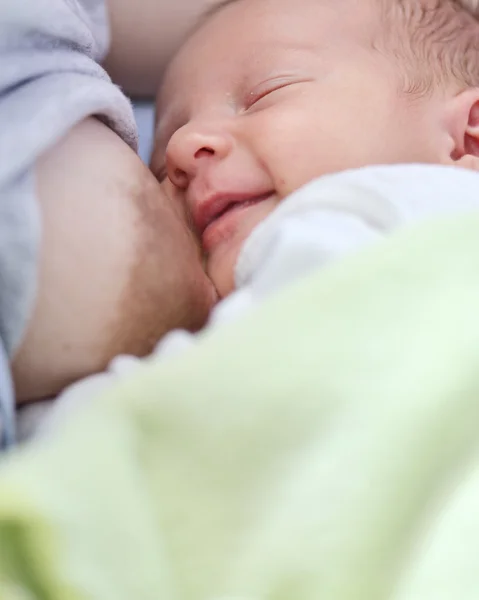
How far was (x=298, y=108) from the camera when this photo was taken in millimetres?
752

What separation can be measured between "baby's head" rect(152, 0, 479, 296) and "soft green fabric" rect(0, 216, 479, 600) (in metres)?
0.30

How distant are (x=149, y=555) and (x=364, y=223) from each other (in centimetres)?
28

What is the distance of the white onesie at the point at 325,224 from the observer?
47cm

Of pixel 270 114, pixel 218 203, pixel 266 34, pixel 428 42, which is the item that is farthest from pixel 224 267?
pixel 428 42

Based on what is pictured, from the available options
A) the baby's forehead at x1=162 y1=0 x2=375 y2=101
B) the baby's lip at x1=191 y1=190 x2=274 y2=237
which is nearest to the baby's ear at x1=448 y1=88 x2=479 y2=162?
the baby's forehead at x1=162 y1=0 x2=375 y2=101

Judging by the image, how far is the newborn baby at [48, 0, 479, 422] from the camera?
716 millimetres

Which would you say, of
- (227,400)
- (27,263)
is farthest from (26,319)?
(227,400)

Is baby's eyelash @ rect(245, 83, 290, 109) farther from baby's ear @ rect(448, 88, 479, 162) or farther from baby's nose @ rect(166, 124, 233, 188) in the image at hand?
baby's ear @ rect(448, 88, 479, 162)

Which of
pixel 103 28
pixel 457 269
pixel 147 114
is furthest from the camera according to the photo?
pixel 147 114

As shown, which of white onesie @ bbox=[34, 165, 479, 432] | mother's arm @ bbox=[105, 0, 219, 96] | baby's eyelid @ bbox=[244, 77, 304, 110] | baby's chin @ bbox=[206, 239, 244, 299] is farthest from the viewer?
mother's arm @ bbox=[105, 0, 219, 96]

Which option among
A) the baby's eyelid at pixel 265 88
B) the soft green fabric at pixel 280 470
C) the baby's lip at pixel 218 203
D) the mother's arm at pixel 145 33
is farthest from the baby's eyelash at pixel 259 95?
the soft green fabric at pixel 280 470

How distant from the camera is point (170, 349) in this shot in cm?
47

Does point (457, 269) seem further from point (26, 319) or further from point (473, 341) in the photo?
point (26, 319)

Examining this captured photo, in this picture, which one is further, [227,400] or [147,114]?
[147,114]
